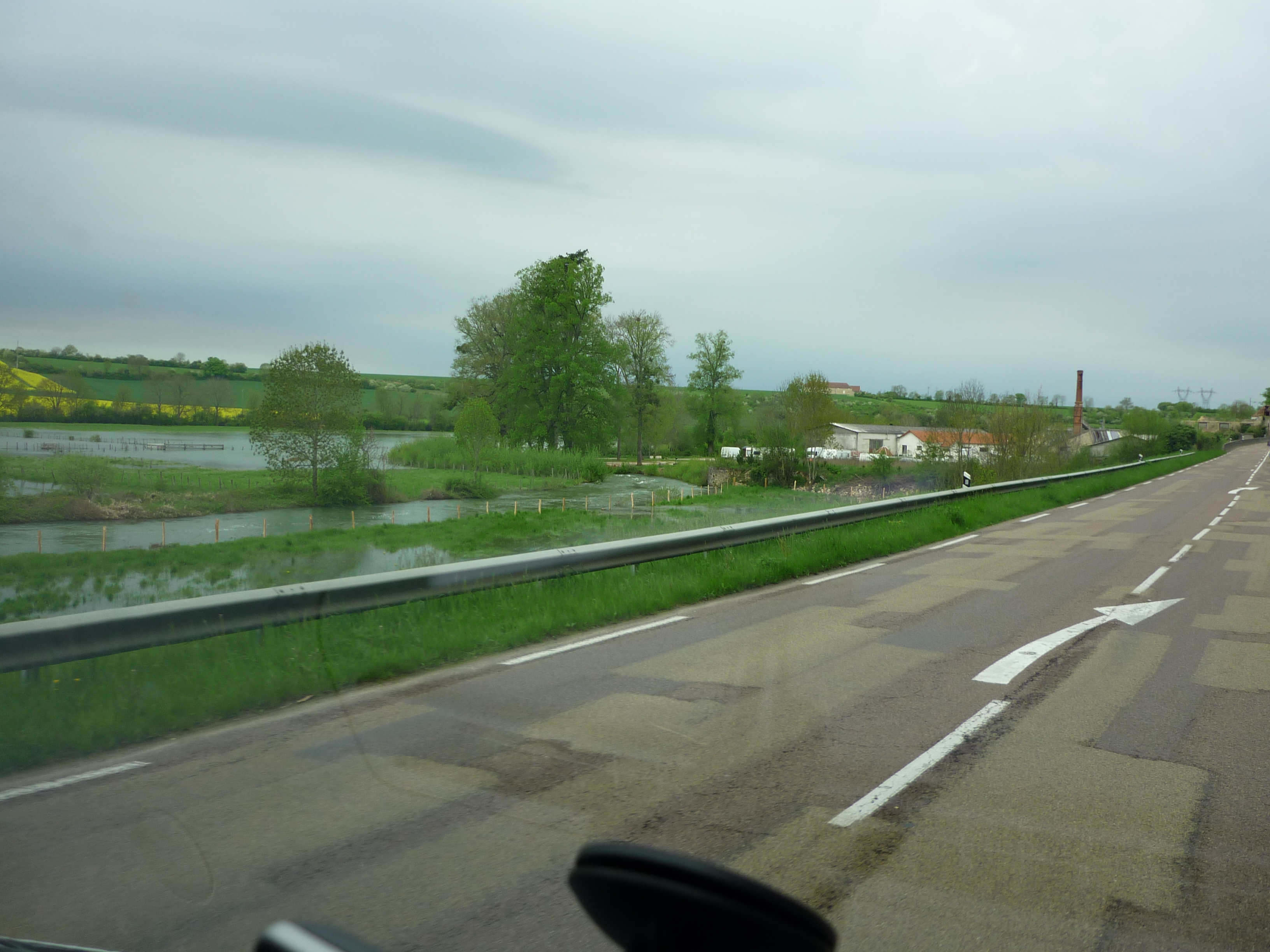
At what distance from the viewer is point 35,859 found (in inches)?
145

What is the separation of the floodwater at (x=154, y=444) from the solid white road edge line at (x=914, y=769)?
984 cm

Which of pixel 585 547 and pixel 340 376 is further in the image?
pixel 340 376

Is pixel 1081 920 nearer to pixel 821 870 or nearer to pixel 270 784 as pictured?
pixel 821 870

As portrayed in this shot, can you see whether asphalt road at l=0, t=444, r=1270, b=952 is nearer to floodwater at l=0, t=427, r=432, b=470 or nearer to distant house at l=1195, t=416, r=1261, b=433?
floodwater at l=0, t=427, r=432, b=470

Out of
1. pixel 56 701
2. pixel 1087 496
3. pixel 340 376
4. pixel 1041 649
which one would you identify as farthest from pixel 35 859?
pixel 1087 496

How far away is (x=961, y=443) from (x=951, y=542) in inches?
908

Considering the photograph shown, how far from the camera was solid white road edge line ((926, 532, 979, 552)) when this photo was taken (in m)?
16.0

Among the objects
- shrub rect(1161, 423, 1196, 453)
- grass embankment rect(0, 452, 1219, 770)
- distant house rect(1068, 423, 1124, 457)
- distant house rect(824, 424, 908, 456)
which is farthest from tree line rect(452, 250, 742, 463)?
shrub rect(1161, 423, 1196, 453)

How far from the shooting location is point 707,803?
4.36 meters

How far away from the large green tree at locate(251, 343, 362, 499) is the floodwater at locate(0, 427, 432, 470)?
0.34 metres

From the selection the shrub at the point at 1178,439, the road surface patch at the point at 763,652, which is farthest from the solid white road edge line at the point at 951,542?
the shrub at the point at 1178,439

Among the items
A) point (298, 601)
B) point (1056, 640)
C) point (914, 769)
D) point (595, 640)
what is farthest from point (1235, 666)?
point (298, 601)

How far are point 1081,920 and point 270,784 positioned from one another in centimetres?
382

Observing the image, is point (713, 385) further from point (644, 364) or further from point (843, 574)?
point (843, 574)
